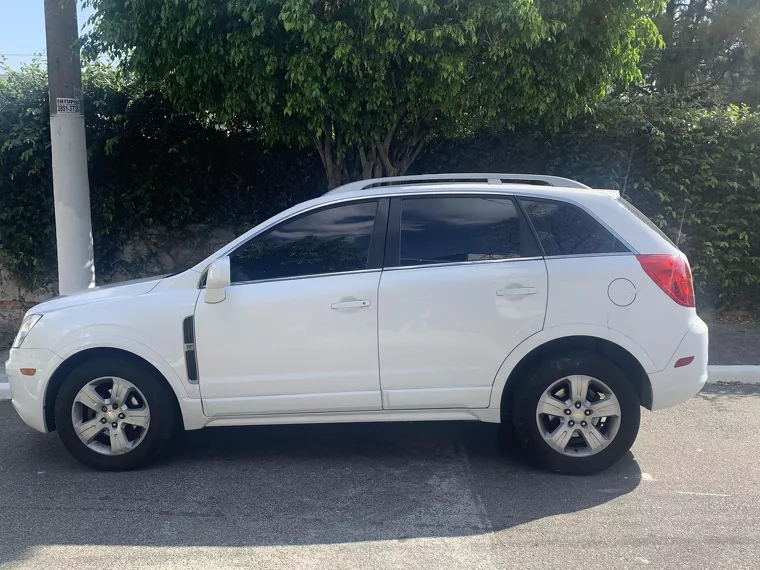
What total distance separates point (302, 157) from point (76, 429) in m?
4.93

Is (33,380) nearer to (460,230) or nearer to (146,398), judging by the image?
(146,398)

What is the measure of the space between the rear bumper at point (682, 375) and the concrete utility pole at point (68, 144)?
5194 millimetres

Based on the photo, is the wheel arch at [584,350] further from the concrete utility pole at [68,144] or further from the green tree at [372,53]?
the concrete utility pole at [68,144]

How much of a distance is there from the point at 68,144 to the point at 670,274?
5.42 metres

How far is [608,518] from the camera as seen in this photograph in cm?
414

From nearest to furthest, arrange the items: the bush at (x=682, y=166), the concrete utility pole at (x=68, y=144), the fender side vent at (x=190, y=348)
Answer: the fender side vent at (x=190, y=348) → the concrete utility pole at (x=68, y=144) → the bush at (x=682, y=166)

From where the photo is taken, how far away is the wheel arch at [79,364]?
15.7 ft

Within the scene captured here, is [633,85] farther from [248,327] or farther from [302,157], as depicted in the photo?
[248,327]

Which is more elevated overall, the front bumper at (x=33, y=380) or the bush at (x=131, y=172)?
the bush at (x=131, y=172)

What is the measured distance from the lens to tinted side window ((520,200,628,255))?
15.5 feet

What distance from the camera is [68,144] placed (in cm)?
694

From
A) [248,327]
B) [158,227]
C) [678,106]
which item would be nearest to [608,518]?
[248,327]

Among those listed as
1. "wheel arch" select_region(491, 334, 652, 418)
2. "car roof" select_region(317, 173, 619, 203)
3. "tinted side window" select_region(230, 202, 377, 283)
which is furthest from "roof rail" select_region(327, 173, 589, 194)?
"wheel arch" select_region(491, 334, 652, 418)

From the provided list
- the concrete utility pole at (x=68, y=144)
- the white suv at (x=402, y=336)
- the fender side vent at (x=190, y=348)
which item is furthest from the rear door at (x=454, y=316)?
the concrete utility pole at (x=68, y=144)
